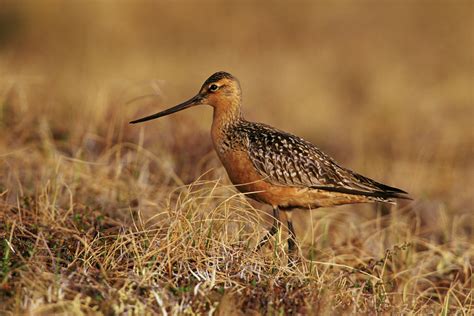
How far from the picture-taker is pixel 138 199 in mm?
6422

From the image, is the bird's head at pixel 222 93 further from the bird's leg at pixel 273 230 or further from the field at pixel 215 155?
the bird's leg at pixel 273 230

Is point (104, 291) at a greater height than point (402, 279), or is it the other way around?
point (104, 291)

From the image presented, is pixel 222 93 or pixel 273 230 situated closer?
pixel 273 230

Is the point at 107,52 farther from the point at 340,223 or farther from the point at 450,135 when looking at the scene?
the point at 340,223

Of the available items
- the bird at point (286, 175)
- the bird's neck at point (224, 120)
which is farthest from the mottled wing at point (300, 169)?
the bird's neck at point (224, 120)

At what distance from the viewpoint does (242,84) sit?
1306cm

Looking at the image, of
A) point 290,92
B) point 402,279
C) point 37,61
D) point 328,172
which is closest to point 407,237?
point 402,279

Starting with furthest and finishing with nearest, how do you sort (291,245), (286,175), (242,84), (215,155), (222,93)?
(242,84), (215,155), (222,93), (291,245), (286,175)

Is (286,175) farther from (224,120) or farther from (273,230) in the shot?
(224,120)

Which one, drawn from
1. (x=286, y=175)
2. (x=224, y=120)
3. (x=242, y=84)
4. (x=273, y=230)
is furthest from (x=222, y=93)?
(x=242, y=84)

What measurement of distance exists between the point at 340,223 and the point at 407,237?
0.69 metres

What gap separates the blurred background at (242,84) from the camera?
294 inches

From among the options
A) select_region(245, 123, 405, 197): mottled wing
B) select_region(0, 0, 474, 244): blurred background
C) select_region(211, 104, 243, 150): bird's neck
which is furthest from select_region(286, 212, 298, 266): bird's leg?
select_region(0, 0, 474, 244): blurred background

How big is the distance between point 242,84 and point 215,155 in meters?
5.62
